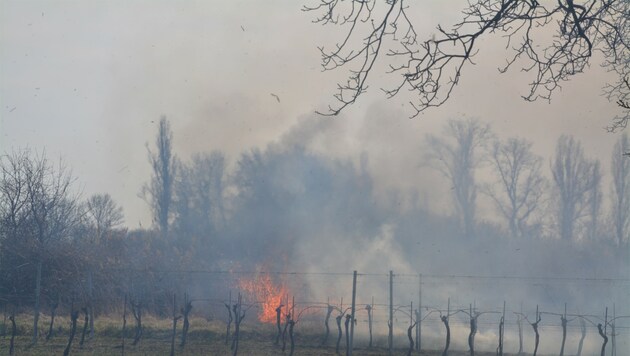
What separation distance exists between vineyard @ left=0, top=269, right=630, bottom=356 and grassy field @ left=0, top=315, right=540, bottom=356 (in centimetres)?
4

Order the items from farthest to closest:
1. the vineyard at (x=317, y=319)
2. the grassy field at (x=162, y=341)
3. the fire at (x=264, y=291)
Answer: the fire at (x=264, y=291)
the vineyard at (x=317, y=319)
the grassy field at (x=162, y=341)

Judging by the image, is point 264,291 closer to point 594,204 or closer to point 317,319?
point 317,319

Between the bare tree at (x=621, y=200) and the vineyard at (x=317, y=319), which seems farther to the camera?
the bare tree at (x=621, y=200)

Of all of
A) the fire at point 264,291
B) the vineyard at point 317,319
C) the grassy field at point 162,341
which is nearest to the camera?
the grassy field at point 162,341

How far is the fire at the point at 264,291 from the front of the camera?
112 feet

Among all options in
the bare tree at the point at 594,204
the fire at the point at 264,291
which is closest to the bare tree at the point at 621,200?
the bare tree at the point at 594,204

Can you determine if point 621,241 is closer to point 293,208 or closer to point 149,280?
point 293,208

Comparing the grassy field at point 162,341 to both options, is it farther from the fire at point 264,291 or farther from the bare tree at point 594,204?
the bare tree at point 594,204

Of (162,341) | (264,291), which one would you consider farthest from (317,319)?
(162,341)

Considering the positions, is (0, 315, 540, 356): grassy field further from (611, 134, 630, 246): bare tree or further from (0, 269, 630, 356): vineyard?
(611, 134, 630, 246): bare tree

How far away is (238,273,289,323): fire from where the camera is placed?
3422 centimetres

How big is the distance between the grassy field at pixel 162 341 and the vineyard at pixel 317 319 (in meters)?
0.04

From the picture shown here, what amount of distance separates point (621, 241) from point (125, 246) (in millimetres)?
29998

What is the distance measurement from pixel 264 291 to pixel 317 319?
4.50 meters
